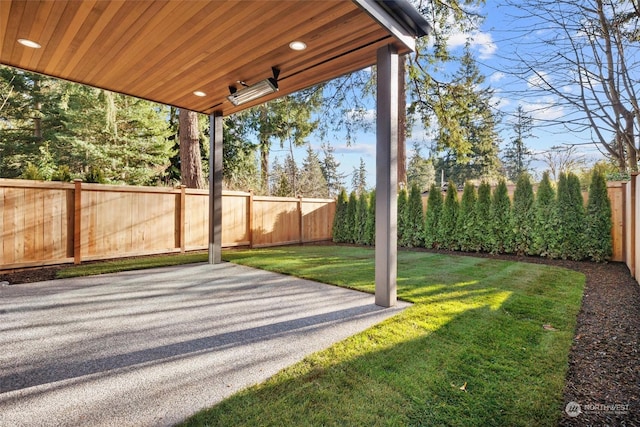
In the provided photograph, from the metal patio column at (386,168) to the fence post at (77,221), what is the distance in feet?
15.8

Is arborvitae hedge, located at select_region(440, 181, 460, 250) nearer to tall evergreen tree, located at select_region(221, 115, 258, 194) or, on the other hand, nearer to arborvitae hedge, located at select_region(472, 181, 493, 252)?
arborvitae hedge, located at select_region(472, 181, 493, 252)

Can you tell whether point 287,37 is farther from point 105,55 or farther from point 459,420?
point 459,420

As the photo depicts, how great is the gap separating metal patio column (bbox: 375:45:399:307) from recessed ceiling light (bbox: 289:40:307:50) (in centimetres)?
71

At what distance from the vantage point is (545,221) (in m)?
5.76

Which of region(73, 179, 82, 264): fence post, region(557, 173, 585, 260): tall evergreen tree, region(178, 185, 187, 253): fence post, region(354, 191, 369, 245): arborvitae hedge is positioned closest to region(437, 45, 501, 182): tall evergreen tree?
region(557, 173, 585, 260): tall evergreen tree

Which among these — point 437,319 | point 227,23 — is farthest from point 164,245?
point 437,319

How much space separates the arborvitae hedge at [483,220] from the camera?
647 centimetres

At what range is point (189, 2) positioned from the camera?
7.20 feet

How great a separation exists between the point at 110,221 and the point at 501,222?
7.64 metres

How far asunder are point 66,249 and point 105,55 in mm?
3295

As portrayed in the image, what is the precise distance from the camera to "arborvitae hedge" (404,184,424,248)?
752 centimetres

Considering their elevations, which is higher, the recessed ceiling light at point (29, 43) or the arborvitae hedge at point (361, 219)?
the recessed ceiling light at point (29, 43)

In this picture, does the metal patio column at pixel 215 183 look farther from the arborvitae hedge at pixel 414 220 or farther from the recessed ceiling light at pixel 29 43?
the arborvitae hedge at pixel 414 220

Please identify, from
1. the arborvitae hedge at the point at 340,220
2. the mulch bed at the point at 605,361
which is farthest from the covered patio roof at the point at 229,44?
the arborvitae hedge at the point at 340,220
